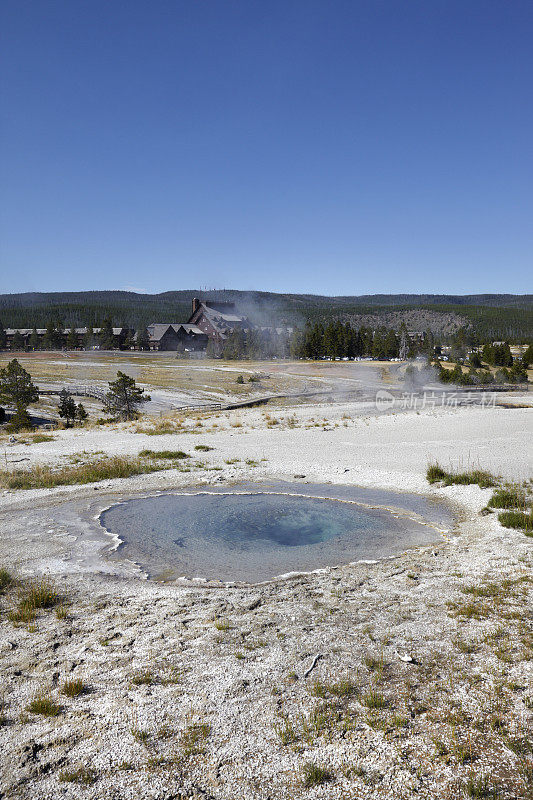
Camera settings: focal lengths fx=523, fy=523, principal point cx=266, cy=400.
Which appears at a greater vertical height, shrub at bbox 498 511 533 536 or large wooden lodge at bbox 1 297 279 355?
large wooden lodge at bbox 1 297 279 355

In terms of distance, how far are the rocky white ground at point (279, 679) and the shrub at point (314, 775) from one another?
0.03 meters

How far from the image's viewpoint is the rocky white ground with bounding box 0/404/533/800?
3514 mm

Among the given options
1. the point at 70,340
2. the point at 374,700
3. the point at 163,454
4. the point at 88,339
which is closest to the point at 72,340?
the point at 70,340

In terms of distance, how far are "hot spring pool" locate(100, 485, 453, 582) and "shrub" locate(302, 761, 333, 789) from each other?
3607 mm

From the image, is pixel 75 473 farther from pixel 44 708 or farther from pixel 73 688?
pixel 44 708

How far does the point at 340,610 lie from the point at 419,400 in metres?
33.2

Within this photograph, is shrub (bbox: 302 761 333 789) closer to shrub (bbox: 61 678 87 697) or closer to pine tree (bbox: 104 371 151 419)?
shrub (bbox: 61 678 87 697)

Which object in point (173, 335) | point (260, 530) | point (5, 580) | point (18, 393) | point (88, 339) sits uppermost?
point (173, 335)

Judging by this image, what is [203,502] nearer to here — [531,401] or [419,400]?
[419,400]

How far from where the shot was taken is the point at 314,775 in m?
3.44

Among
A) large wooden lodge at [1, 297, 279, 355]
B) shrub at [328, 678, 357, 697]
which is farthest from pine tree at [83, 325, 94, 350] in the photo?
shrub at [328, 678, 357, 697]

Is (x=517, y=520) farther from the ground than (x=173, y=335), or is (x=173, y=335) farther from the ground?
(x=173, y=335)

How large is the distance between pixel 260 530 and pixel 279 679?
4834mm

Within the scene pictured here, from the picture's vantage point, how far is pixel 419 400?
37500 millimetres
